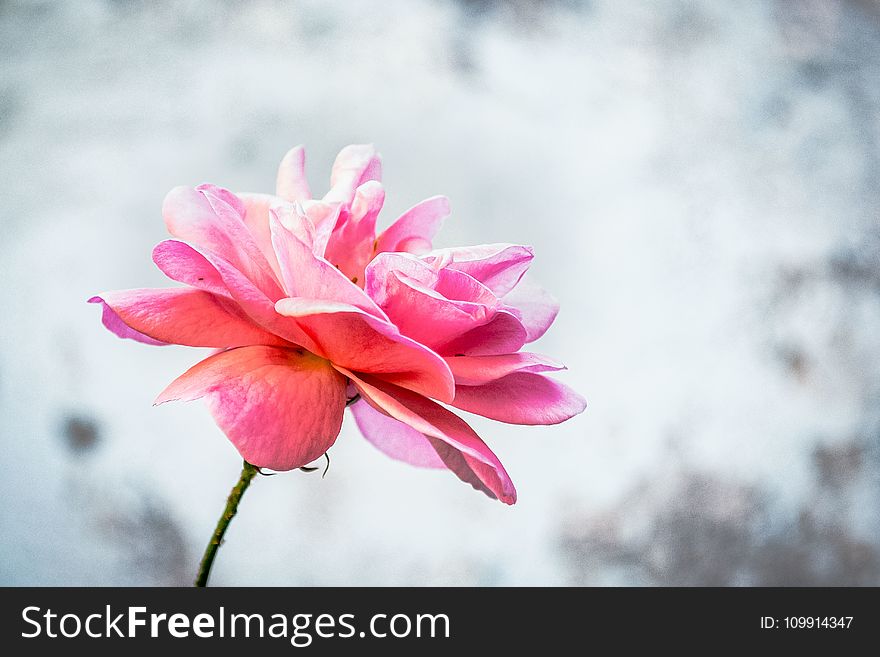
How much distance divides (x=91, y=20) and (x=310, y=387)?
191 cm

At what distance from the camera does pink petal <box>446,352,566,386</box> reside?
6.9 inches

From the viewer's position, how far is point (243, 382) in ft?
0.54

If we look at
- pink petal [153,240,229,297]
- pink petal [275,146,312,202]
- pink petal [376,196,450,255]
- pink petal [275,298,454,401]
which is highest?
pink petal [275,146,312,202]

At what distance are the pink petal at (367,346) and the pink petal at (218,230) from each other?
0.07ft

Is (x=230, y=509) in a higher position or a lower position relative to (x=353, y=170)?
lower

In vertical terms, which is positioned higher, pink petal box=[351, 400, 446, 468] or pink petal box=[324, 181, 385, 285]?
pink petal box=[324, 181, 385, 285]

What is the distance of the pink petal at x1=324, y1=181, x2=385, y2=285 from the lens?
0.67 ft

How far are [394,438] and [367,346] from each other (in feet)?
0.19

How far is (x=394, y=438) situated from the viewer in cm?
22

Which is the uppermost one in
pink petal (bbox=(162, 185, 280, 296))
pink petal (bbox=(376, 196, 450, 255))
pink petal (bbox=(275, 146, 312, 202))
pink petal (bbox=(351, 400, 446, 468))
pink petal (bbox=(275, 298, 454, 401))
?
pink petal (bbox=(275, 146, 312, 202))

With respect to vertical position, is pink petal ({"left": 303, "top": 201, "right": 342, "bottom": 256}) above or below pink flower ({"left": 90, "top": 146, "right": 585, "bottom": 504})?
above

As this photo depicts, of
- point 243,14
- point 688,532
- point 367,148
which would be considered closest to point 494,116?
point 243,14

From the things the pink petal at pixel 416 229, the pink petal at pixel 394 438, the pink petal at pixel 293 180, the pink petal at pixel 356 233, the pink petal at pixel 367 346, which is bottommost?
the pink petal at pixel 367 346

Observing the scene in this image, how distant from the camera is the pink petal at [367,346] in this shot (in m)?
0.15
